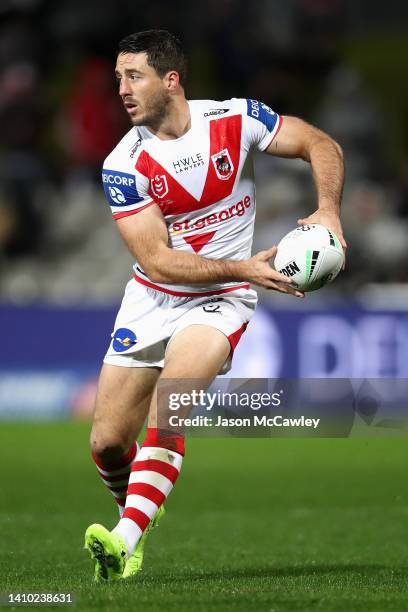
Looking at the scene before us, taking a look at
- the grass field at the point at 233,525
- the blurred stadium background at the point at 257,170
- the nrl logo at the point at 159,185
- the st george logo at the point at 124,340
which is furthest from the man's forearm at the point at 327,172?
the blurred stadium background at the point at 257,170

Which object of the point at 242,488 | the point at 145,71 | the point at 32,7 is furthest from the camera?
the point at 32,7

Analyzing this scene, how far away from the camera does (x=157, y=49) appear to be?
6.66m

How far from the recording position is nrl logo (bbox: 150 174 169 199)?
666cm

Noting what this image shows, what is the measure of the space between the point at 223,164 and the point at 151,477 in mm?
1679

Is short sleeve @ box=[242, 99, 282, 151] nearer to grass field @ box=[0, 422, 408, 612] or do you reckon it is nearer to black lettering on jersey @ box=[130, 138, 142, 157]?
black lettering on jersey @ box=[130, 138, 142, 157]

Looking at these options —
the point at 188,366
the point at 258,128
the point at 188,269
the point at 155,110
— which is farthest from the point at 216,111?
the point at 188,366

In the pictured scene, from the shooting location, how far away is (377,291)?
48.6 feet

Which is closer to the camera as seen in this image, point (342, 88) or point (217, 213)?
point (217, 213)

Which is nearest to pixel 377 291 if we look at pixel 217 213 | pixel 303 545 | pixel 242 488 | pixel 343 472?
pixel 343 472

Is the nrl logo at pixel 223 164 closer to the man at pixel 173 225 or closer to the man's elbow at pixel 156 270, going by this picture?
the man at pixel 173 225

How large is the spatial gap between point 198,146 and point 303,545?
9.04 ft

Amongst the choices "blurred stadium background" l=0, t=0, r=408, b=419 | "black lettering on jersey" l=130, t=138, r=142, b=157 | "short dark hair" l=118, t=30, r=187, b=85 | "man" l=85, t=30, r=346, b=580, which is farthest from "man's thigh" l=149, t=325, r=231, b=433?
"blurred stadium background" l=0, t=0, r=408, b=419

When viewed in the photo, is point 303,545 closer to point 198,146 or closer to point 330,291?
point 198,146

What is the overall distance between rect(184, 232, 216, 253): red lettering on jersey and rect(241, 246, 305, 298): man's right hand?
740 millimetres
